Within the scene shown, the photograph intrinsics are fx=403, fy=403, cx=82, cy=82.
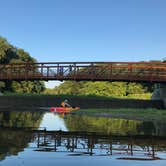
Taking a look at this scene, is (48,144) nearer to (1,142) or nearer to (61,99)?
(1,142)

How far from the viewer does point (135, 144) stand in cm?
1788

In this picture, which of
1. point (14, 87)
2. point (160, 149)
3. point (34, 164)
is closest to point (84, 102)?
point (14, 87)

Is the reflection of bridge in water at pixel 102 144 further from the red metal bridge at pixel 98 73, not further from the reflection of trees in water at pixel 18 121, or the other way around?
the red metal bridge at pixel 98 73

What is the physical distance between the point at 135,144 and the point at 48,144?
12.6ft

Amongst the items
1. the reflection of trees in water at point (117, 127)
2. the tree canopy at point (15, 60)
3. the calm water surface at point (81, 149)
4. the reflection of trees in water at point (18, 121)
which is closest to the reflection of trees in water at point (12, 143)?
the calm water surface at point (81, 149)

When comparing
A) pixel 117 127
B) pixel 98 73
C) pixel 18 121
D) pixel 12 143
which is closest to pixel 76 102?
pixel 98 73

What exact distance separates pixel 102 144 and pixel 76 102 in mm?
43617

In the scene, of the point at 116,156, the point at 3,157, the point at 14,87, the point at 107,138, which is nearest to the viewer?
the point at 3,157

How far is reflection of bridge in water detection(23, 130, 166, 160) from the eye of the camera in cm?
1508

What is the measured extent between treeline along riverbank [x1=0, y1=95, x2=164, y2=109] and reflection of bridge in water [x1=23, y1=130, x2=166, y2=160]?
123 feet

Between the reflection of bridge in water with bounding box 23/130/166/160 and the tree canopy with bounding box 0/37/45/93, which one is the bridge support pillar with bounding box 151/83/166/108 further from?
the reflection of bridge in water with bounding box 23/130/166/160

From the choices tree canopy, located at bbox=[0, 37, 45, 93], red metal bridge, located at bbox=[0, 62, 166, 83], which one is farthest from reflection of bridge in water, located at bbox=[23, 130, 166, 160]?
tree canopy, located at bbox=[0, 37, 45, 93]

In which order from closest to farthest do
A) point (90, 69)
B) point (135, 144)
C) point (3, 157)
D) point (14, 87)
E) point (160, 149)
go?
point (3, 157)
point (160, 149)
point (135, 144)
point (90, 69)
point (14, 87)

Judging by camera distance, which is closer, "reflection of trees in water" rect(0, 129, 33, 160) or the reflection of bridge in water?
"reflection of trees in water" rect(0, 129, 33, 160)
